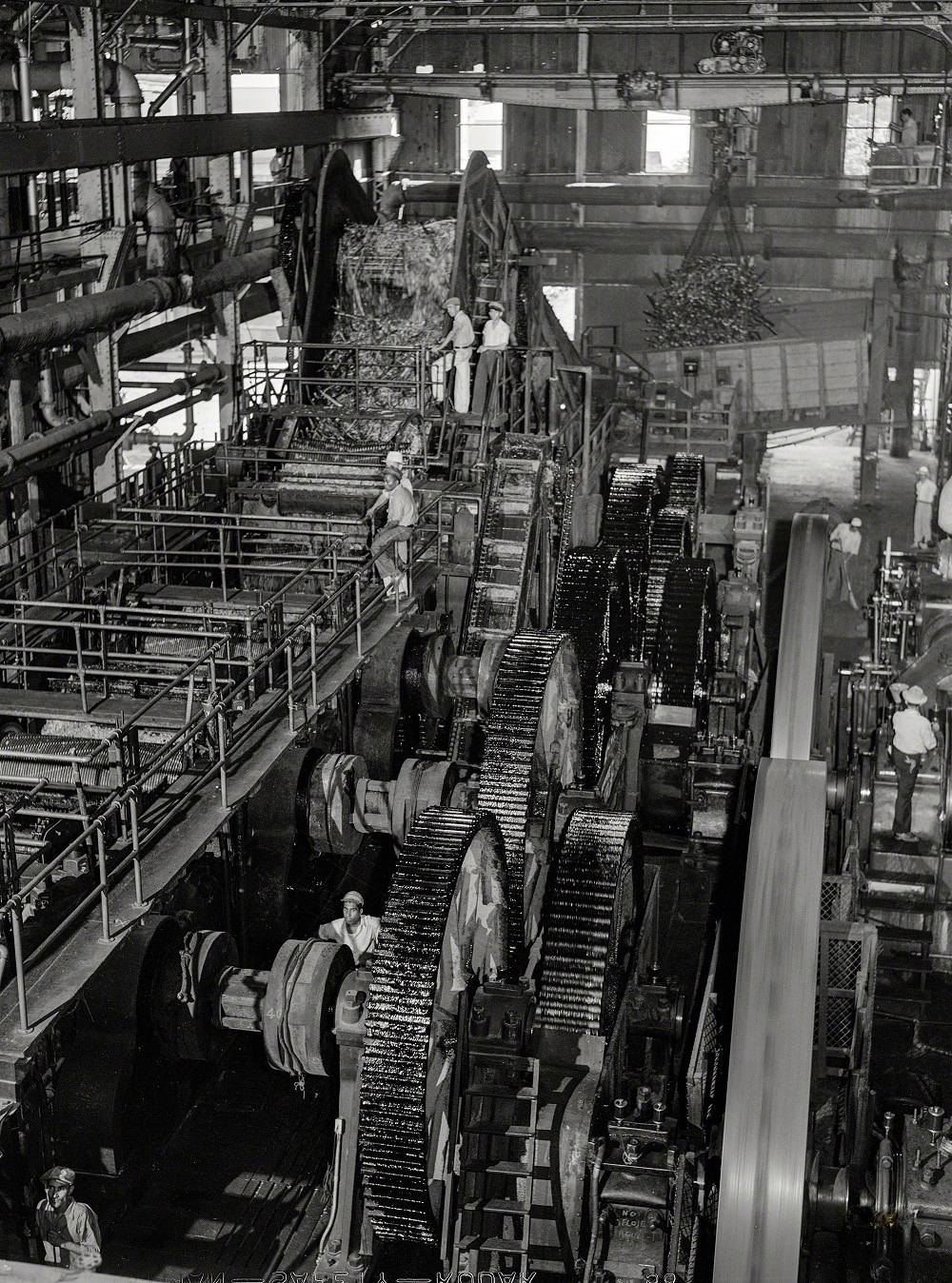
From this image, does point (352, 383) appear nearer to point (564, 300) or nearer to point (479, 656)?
point (479, 656)

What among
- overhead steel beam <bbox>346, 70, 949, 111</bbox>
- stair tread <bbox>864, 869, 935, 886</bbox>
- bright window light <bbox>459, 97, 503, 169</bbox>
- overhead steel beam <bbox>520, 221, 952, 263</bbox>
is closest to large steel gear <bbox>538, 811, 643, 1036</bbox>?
stair tread <bbox>864, 869, 935, 886</bbox>

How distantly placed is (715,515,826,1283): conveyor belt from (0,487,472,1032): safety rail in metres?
3.52

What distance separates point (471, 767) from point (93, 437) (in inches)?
282

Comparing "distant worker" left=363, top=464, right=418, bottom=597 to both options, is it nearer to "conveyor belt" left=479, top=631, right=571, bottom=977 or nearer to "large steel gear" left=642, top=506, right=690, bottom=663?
"conveyor belt" left=479, top=631, right=571, bottom=977

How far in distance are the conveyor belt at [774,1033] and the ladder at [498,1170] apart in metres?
1.73

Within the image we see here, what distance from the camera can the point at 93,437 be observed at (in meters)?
18.2

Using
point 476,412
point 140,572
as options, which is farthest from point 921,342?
point 140,572

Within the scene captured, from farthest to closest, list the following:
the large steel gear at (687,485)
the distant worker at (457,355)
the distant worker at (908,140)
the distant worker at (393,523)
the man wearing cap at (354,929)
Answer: the distant worker at (908,140) → the large steel gear at (687,485) → the distant worker at (457,355) → the distant worker at (393,523) → the man wearing cap at (354,929)

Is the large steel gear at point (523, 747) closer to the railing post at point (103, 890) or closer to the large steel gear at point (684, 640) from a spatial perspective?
the railing post at point (103, 890)

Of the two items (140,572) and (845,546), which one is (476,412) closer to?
(140,572)

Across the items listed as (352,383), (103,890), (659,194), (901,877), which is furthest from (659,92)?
(103,890)

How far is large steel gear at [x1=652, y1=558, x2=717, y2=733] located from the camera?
55.7ft

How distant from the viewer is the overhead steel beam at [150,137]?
15.3 m

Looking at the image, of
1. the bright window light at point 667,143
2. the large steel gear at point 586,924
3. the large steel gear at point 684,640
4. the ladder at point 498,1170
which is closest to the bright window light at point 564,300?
the bright window light at point 667,143
